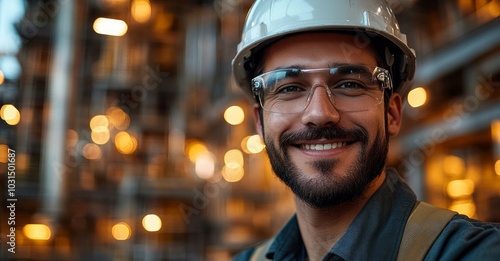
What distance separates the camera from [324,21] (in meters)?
1.81

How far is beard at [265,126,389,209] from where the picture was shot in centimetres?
165

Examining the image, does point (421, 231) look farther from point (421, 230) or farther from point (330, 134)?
point (330, 134)

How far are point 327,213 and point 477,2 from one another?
8.51m

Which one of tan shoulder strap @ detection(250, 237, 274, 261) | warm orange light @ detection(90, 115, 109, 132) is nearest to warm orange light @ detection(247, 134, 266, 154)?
warm orange light @ detection(90, 115, 109, 132)

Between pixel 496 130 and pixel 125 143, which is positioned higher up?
pixel 125 143

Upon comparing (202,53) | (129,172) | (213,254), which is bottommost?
(213,254)

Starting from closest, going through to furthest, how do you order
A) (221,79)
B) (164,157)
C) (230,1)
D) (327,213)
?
(327,213)
(230,1)
(221,79)
(164,157)

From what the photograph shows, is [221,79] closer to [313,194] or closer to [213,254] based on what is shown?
[213,254]

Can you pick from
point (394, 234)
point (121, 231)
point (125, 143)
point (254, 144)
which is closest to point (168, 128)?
point (125, 143)

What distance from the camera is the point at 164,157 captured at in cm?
1834

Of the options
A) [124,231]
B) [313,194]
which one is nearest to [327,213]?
[313,194]

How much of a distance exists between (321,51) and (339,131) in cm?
30

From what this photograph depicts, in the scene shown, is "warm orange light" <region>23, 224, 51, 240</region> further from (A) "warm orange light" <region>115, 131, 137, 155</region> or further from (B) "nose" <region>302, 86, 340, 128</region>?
(B) "nose" <region>302, 86, 340, 128</region>

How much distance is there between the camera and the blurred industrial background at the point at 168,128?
9633mm
